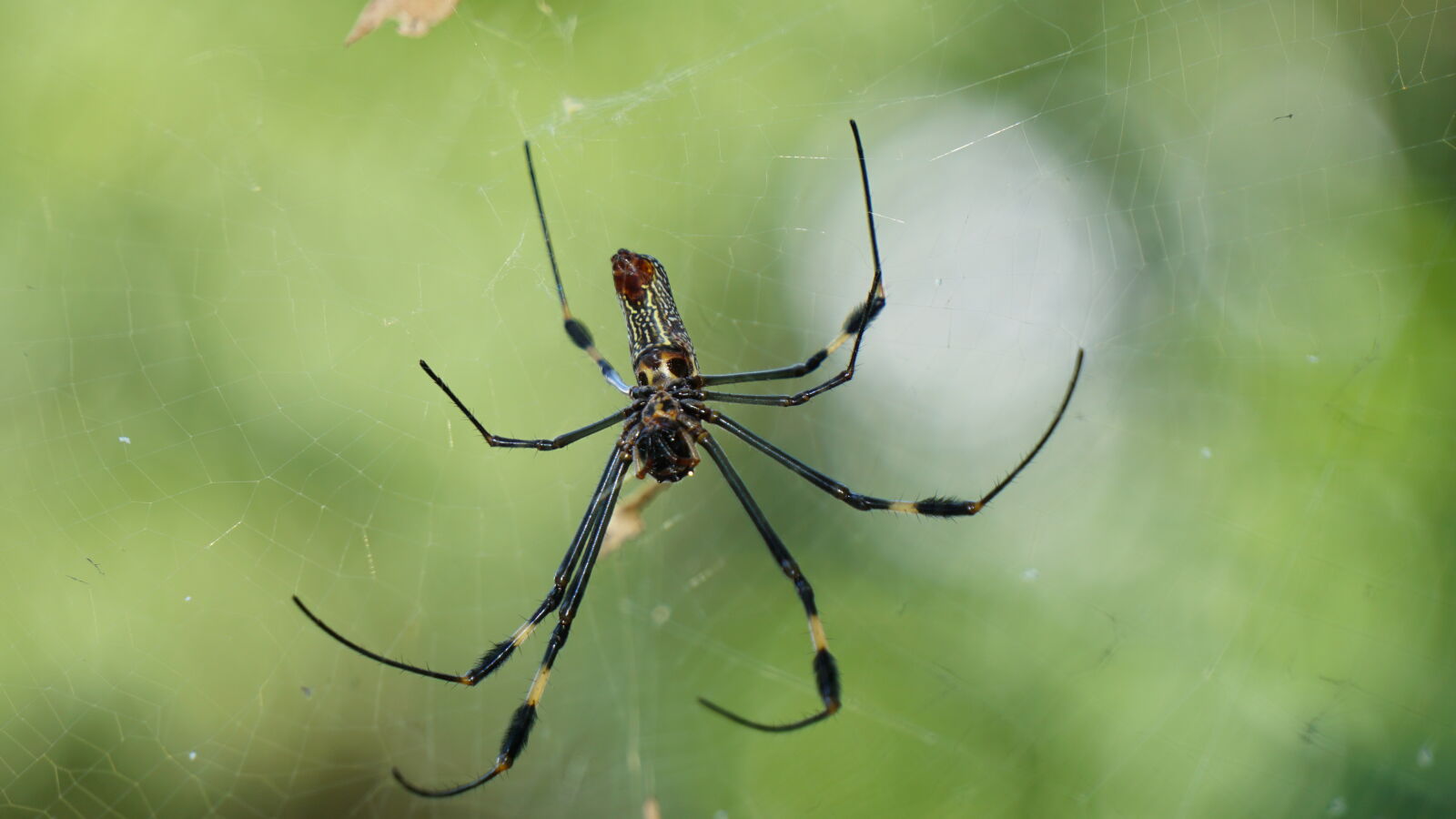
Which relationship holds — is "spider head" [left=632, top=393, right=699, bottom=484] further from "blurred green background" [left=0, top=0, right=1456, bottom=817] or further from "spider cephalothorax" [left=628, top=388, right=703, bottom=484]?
"blurred green background" [left=0, top=0, right=1456, bottom=817]

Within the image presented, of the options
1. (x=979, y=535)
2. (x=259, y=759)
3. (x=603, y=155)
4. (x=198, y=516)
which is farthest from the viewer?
(x=979, y=535)

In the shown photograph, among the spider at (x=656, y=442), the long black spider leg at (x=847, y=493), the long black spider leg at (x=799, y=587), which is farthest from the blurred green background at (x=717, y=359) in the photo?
the long black spider leg at (x=799, y=587)

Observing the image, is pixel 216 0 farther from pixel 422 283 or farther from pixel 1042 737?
pixel 1042 737

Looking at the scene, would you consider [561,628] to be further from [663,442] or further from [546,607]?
[663,442]

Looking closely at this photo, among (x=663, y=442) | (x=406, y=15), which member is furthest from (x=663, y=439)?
(x=406, y=15)

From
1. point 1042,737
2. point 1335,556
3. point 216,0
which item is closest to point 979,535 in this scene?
point 1042,737

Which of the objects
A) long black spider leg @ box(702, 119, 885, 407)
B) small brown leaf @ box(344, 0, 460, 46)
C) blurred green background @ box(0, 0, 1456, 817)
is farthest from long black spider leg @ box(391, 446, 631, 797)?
small brown leaf @ box(344, 0, 460, 46)

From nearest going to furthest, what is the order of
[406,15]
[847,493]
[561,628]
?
[406,15], [561,628], [847,493]
